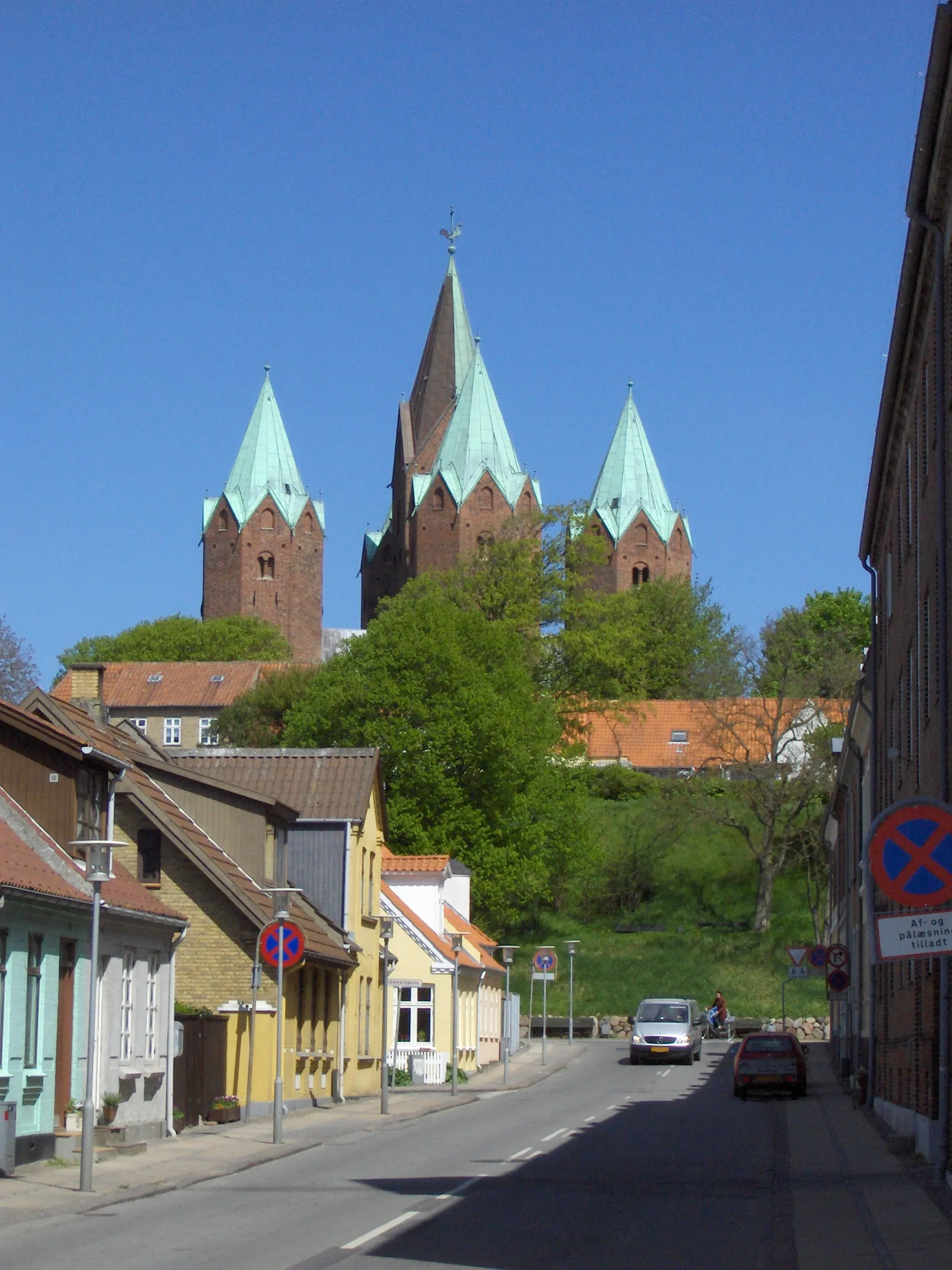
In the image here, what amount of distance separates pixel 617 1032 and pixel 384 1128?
36.2 metres

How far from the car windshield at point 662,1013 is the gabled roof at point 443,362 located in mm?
90121

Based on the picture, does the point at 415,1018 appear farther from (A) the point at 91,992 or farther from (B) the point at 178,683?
(B) the point at 178,683

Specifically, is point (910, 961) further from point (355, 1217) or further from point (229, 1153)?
point (355, 1217)

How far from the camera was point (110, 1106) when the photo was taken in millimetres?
20344

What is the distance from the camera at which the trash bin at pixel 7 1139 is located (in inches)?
656

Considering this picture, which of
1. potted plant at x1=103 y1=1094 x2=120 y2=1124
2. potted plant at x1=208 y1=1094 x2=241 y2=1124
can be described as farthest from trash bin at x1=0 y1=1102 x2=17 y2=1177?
potted plant at x1=208 y1=1094 x2=241 y2=1124

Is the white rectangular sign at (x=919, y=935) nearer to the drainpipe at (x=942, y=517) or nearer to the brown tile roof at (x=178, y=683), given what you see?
the drainpipe at (x=942, y=517)

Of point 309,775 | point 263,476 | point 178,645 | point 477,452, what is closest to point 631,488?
point 477,452

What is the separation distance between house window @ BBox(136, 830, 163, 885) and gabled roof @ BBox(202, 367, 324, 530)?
115994 mm

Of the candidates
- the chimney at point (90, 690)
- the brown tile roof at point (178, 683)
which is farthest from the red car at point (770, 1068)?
the brown tile roof at point (178, 683)

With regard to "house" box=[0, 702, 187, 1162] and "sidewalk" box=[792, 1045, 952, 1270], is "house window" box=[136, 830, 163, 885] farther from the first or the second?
"sidewalk" box=[792, 1045, 952, 1270]

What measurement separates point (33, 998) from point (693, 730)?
81.0 meters

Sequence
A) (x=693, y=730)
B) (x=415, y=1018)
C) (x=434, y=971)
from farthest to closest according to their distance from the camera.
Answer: (x=693, y=730) < (x=415, y=1018) < (x=434, y=971)

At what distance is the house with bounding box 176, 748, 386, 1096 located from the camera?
32.5 metres
